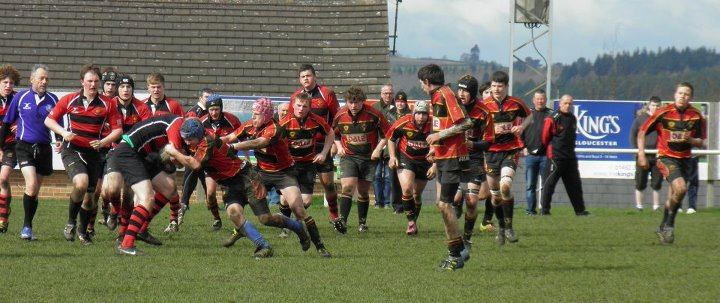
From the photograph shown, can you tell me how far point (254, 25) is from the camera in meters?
31.2

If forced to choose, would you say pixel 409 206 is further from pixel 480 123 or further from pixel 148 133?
pixel 148 133

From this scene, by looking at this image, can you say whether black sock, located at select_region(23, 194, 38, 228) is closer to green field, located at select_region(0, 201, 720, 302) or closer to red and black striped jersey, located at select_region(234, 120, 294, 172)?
green field, located at select_region(0, 201, 720, 302)

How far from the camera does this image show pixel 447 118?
11781 mm

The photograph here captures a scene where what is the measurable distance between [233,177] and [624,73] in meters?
80.2

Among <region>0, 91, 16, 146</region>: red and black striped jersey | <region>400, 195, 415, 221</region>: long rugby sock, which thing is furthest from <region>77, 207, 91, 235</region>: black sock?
<region>400, 195, 415, 221</region>: long rugby sock

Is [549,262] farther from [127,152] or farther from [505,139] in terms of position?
[127,152]

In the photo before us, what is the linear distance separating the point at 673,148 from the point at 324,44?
16215mm

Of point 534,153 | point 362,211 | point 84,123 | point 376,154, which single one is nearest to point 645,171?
point 534,153

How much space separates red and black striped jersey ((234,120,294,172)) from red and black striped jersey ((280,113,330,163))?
1.22 m

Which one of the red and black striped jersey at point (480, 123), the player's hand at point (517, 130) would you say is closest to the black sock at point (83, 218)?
the red and black striped jersey at point (480, 123)

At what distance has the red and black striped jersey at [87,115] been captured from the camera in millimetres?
13930

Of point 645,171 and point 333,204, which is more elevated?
point 645,171

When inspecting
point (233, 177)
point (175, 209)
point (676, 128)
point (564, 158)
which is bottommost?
point (175, 209)

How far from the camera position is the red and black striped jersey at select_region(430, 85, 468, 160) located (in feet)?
38.2
